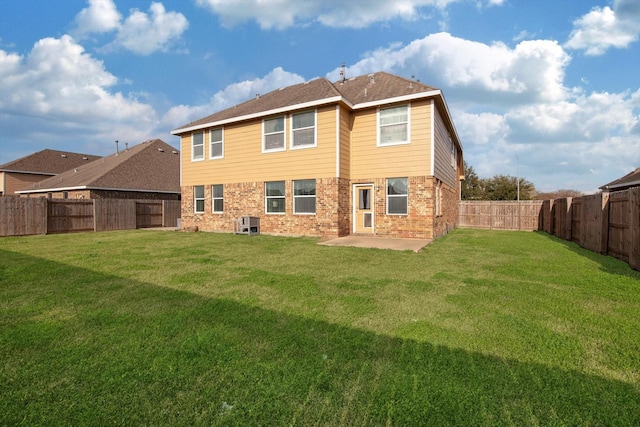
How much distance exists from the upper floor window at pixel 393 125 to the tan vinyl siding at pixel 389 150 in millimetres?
196

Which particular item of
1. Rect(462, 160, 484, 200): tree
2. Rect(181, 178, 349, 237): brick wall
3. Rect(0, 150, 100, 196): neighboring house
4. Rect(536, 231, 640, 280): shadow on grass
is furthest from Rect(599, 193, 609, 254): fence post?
Rect(0, 150, 100, 196): neighboring house

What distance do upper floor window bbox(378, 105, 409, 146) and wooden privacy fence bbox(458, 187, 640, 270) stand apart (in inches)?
247

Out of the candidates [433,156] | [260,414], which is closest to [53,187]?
[433,156]

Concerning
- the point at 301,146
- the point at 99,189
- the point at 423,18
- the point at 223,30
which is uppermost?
the point at 223,30

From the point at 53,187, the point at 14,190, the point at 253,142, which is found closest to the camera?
the point at 253,142

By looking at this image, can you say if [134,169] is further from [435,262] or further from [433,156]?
[435,262]

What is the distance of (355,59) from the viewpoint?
1648cm

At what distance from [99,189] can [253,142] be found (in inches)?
525

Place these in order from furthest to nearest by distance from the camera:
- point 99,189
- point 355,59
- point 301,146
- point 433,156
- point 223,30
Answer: point 99,189, point 355,59, point 223,30, point 301,146, point 433,156

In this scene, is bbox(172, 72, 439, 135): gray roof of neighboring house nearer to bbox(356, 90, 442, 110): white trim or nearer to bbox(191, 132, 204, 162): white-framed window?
bbox(356, 90, 442, 110): white trim

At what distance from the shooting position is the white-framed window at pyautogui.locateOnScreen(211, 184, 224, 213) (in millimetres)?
15391

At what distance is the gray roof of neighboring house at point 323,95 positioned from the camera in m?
11.8

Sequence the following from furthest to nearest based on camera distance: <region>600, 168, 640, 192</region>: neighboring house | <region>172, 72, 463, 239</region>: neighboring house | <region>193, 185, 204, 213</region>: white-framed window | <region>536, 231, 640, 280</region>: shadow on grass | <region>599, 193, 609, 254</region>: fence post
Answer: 1. <region>600, 168, 640, 192</region>: neighboring house
2. <region>193, 185, 204, 213</region>: white-framed window
3. <region>172, 72, 463, 239</region>: neighboring house
4. <region>599, 193, 609, 254</region>: fence post
5. <region>536, 231, 640, 280</region>: shadow on grass

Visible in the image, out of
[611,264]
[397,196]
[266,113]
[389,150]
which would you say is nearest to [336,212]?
[397,196]
